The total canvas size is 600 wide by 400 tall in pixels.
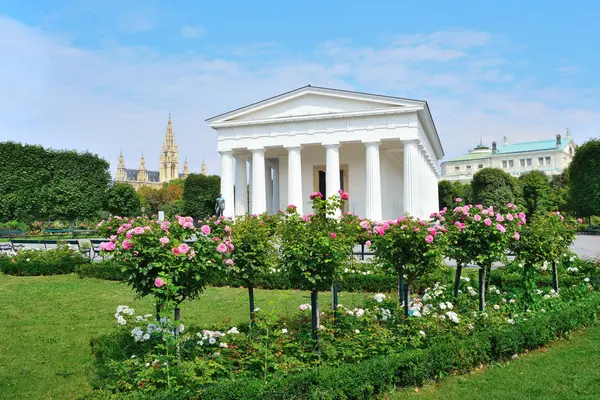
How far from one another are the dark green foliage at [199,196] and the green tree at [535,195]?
3778 cm

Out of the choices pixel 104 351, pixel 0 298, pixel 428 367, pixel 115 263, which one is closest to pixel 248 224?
pixel 115 263

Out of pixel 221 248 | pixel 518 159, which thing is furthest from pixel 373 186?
pixel 518 159

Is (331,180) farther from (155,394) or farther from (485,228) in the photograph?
(155,394)

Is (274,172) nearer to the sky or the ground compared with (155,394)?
nearer to the sky

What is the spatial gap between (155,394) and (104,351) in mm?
2617

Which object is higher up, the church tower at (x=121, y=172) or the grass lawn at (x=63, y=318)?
the church tower at (x=121, y=172)

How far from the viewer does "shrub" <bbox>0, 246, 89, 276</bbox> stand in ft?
61.8

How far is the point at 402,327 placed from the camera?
7.67 meters

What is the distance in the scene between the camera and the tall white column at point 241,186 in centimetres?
3597

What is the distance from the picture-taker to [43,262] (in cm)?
1903

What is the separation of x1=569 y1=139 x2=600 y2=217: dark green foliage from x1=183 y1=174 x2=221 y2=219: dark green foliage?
1631 inches

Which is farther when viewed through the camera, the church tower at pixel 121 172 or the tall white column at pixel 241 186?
the church tower at pixel 121 172

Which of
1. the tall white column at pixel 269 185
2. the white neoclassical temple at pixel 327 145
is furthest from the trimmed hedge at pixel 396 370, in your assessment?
the tall white column at pixel 269 185

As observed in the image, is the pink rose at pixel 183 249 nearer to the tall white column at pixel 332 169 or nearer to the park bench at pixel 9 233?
the tall white column at pixel 332 169
